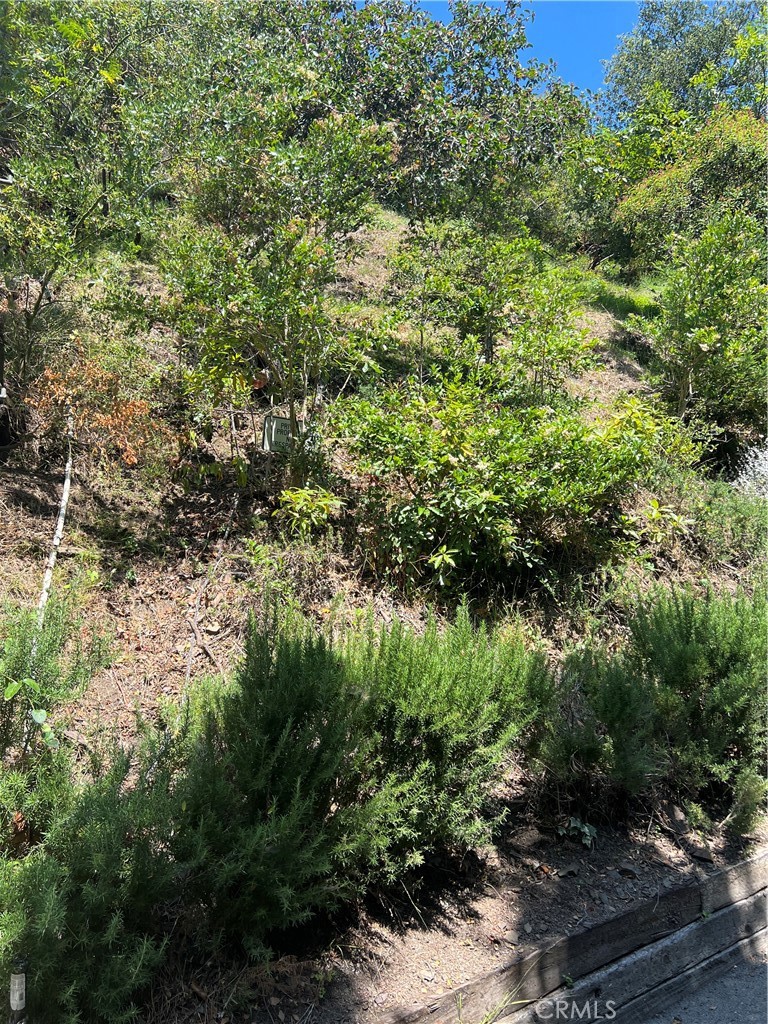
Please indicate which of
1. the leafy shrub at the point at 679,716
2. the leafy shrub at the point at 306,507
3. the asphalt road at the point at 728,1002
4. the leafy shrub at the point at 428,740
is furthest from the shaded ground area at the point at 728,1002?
the leafy shrub at the point at 306,507

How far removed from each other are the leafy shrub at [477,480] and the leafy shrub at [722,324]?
3.03 metres

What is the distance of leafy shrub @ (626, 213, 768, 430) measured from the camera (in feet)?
25.9

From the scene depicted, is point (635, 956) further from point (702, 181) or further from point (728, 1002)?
point (702, 181)

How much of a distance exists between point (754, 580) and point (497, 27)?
24.0 feet

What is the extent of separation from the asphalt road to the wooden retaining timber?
6 cm

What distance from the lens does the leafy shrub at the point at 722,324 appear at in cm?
790

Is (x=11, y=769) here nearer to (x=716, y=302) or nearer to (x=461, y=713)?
(x=461, y=713)

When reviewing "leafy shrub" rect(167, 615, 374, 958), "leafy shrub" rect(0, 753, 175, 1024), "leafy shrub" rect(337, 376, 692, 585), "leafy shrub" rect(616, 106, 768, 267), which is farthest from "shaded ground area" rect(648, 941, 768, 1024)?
"leafy shrub" rect(616, 106, 768, 267)

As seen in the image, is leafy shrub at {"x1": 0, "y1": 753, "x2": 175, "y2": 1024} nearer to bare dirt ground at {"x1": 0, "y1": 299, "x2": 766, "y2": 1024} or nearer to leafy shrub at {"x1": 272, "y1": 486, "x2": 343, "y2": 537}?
bare dirt ground at {"x1": 0, "y1": 299, "x2": 766, "y2": 1024}

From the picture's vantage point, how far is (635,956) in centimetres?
297

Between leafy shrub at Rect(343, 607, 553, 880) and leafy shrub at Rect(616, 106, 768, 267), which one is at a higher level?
leafy shrub at Rect(616, 106, 768, 267)

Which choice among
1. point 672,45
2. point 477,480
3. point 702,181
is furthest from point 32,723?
point 672,45

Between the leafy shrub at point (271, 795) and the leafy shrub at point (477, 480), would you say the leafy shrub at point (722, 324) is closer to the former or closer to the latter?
the leafy shrub at point (477, 480)

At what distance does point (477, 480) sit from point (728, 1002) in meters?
3.26
